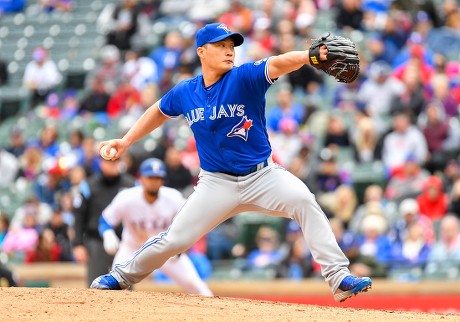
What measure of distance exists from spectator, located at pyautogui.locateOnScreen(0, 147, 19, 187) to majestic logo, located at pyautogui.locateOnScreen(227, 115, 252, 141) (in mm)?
10495

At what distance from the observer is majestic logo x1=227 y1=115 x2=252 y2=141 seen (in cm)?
815

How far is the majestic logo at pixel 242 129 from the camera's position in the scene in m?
8.15

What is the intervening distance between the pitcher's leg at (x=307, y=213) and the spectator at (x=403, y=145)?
20.2ft

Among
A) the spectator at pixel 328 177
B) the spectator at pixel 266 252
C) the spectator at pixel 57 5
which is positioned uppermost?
the spectator at pixel 57 5

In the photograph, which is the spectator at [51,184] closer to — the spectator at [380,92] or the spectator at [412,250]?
the spectator at [380,92]

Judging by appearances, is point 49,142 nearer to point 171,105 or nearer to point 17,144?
point 17,144

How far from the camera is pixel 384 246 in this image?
12.9 m

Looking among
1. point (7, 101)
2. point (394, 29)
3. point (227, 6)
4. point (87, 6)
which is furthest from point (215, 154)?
point (87, 6)

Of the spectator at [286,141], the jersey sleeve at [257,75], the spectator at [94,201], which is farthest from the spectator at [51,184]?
the jersey sleeve at [257,75]

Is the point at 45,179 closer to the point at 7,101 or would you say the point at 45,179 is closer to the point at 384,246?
the point at 7,101

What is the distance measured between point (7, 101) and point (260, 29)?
221 inches

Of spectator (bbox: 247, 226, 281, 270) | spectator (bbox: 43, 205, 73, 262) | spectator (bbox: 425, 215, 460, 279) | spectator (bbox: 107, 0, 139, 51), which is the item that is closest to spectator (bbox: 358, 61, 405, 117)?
spectator (bbox: 247, 226, 281, 270)

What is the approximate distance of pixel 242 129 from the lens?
8.16 meters

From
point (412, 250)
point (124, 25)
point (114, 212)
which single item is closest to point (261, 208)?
point (114, 212)
